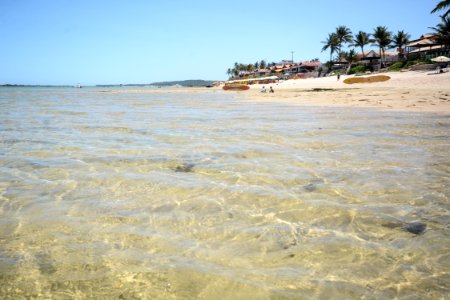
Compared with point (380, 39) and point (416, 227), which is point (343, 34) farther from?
point (416, 227)

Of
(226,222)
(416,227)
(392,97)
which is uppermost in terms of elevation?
(392,97)

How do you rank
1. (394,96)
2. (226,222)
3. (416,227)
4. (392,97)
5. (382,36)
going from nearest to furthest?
(416,227)
(226,222)
(392,97)
(394,96)
(382,36)

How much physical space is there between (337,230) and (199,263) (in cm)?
142

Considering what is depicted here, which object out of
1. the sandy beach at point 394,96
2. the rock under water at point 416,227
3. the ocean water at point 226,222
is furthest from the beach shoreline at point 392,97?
the rock under water at point 416,227

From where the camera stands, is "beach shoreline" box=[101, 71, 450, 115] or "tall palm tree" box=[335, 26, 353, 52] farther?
"tall palm tree" box=[335, 26, 353, 52]

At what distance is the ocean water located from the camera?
7.55 ft

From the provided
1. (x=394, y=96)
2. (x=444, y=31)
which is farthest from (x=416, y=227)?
(x=444, y=31)

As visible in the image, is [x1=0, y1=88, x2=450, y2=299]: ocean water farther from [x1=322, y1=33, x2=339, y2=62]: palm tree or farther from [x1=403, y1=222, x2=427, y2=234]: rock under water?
[x1=322, y1=33, x2=339, y2=62]: palm tree

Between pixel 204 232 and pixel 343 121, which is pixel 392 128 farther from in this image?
pixel 204 232

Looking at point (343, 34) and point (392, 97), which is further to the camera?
point (343, 34)

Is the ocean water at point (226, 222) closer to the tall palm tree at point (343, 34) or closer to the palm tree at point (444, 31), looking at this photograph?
the palm tree at point (444, 31)

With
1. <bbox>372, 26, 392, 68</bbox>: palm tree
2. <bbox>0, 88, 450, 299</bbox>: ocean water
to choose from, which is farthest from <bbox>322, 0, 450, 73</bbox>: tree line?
<bbox>0, 88, 450, 299</bbox>: ocean water

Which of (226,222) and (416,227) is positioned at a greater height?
(226,222)

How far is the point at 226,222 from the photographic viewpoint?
10.8 ft
